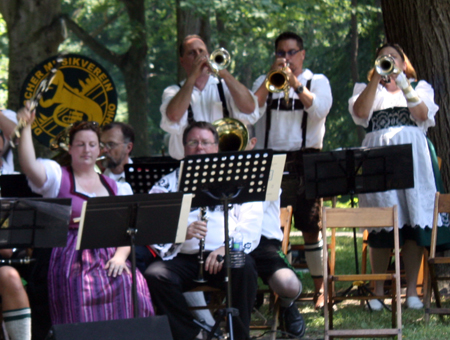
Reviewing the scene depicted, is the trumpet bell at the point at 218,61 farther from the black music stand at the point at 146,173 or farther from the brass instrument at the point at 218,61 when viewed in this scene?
the black music stand at the point at 146,173

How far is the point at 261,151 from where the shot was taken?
4582 mm

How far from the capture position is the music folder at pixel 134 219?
13.7ft

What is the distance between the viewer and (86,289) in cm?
447

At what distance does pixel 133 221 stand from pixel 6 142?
63.4 inches

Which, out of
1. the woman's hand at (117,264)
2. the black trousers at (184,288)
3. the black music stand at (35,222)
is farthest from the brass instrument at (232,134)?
the black music stand at (35,222)

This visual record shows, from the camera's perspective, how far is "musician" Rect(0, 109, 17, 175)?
209 inches

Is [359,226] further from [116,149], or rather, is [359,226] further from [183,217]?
[116,149]

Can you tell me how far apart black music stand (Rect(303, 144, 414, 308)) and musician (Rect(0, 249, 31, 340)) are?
2178 millimetres

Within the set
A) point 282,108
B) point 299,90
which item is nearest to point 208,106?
point 282,108

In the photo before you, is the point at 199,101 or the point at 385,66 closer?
the point at 385,66

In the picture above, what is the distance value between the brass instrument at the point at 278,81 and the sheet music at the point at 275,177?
1.32 metres

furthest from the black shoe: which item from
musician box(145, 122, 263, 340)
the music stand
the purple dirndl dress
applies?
the purple dirndl dress

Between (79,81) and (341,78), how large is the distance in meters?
14.4

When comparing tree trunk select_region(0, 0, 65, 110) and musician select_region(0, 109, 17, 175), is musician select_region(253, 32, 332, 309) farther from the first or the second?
tree trunk select_region(0, 0, 65, 110)
